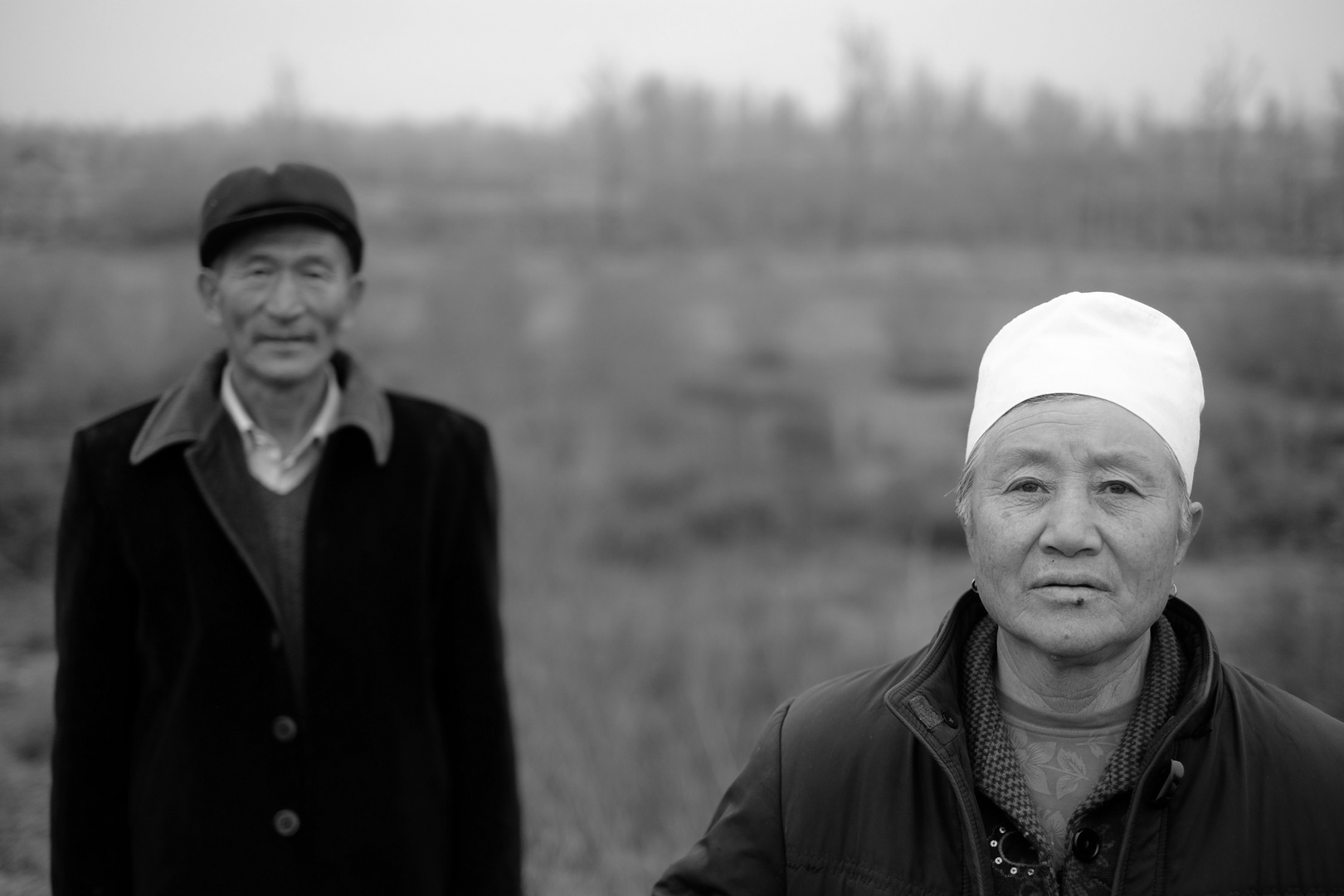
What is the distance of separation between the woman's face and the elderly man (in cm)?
118

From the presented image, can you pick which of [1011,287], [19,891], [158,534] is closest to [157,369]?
[19,891]

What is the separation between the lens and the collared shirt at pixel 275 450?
2219 millimetres

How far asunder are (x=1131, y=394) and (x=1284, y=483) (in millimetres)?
14467

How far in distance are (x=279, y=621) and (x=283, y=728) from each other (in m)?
0.20

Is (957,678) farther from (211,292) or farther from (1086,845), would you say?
(211,292)

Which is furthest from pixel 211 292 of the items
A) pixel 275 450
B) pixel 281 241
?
pixel 275 450

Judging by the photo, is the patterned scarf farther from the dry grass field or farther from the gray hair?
the dry grass field

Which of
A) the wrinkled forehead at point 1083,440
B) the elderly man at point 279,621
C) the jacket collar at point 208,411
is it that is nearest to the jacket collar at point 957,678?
the wrinkled forehead at point 1083,440

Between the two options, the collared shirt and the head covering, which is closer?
the head covering

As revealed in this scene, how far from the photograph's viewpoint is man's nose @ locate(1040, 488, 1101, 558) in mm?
1398

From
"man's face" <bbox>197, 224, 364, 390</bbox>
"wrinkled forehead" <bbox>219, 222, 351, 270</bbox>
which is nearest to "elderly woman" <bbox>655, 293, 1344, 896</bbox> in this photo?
"man's face" <bbox>197, 224, 364, 390</bbox>

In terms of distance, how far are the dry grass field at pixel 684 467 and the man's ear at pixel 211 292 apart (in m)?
2.51

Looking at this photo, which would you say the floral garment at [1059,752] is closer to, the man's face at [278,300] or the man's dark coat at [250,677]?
A: the man's dark coat at [250,677]

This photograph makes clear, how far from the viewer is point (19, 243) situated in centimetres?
1209
